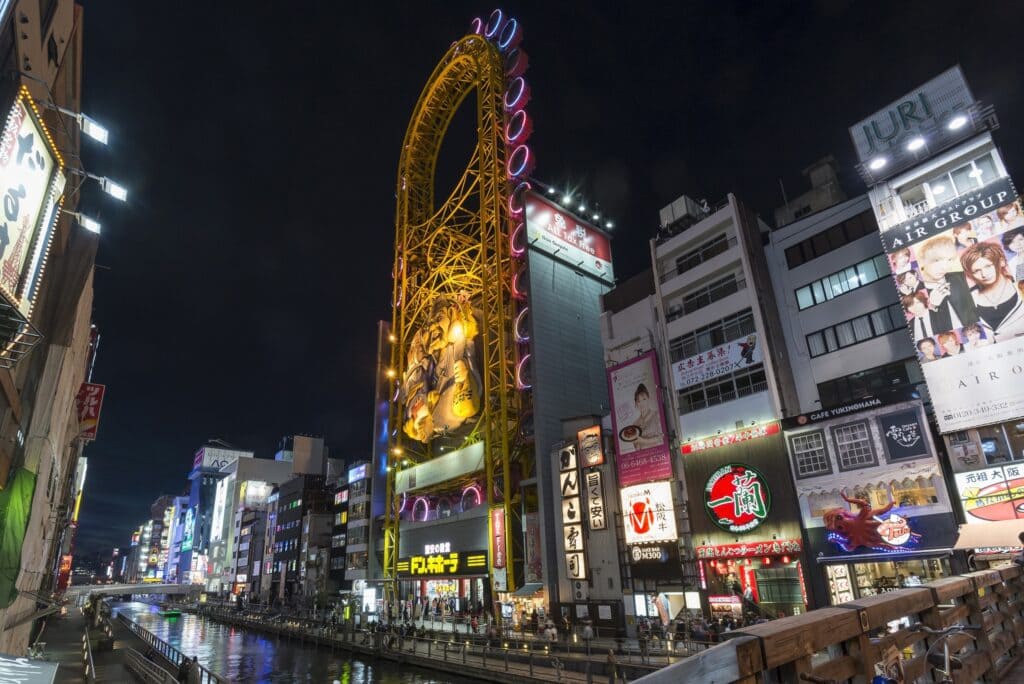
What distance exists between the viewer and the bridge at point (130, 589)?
8901 cm

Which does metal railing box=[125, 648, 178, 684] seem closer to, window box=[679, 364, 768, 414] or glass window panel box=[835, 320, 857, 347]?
window box=[679, 364, 768, 414]

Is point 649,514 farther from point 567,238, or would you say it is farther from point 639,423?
point 567,238

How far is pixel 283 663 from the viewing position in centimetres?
3569

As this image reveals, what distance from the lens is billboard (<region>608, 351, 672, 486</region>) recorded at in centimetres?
3516

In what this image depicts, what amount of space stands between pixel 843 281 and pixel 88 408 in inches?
2040

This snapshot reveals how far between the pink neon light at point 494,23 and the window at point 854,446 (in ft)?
174

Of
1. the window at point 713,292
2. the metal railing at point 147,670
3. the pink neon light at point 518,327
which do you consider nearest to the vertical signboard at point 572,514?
the pink neon light at point 518,327

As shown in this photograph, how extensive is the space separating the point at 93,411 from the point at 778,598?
47687mm

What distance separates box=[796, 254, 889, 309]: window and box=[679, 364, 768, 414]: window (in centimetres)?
531

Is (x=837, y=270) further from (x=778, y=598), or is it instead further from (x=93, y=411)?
(x=93, y=411)

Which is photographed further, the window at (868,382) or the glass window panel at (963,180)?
the window at (868,382)

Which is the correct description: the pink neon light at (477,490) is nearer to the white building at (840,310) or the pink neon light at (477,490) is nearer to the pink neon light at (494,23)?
the white building at (840,310)

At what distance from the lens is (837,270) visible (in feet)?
104

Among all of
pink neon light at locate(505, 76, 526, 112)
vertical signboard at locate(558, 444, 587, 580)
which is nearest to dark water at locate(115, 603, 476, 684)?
vertical signboard at locate(558, 444, 587, 580)
